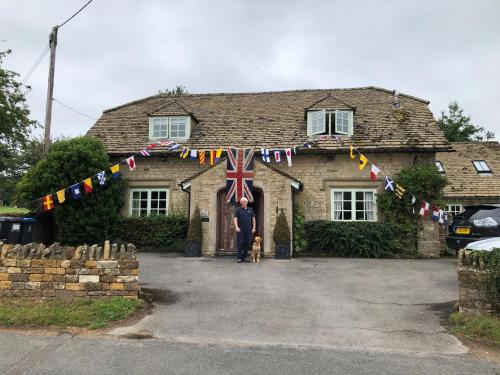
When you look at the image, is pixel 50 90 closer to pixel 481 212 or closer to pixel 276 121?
pixel 276 121

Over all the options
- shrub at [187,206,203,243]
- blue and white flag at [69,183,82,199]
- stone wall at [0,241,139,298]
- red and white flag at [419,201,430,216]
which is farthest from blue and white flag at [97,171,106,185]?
red and white flag at [419,201,430,216]

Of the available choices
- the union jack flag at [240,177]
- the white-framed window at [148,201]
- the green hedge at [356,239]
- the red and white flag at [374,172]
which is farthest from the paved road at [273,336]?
the white-framed window at [148,201]

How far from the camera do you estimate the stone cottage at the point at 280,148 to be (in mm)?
13000

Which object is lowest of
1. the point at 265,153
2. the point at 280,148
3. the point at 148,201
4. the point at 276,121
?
the point at 148,201

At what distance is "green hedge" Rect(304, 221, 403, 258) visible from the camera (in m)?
12.9

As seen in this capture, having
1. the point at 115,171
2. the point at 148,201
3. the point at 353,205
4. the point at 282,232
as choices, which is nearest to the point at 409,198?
the point at 353,205

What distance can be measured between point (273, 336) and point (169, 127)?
40.2 ft

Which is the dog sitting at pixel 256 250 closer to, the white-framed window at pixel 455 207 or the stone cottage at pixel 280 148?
the stone cottage at pixel 280 148

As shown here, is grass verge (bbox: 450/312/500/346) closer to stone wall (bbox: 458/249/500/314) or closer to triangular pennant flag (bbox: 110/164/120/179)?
stone wall (bbox: 458/249/500/314)

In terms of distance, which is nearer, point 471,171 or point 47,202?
point 47,202

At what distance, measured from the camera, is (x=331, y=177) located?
14.1 meters

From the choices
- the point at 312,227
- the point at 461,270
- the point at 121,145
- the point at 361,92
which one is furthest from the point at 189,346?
the point at 361,92

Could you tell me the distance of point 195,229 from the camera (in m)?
12.5

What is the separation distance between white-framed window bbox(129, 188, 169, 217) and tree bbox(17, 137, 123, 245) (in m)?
1.44
